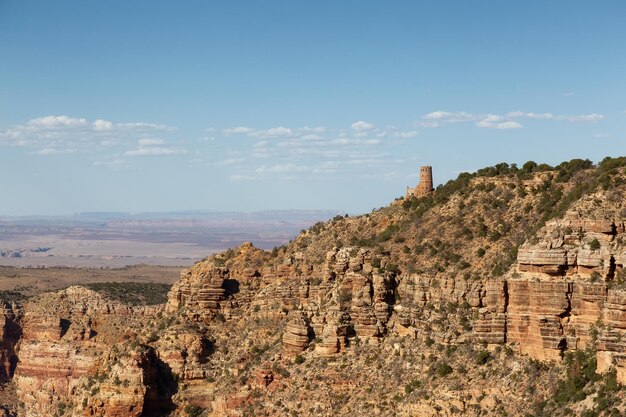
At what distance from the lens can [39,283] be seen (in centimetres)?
16262

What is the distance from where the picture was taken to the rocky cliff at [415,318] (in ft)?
197

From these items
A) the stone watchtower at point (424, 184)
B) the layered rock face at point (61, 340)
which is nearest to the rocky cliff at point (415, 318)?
the stone watchtower at point (424, 184)

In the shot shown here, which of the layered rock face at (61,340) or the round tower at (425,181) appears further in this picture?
the layered rock face at (61,340)

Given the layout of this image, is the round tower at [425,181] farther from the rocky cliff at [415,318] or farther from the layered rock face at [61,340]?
the layered rock face at [61,340]

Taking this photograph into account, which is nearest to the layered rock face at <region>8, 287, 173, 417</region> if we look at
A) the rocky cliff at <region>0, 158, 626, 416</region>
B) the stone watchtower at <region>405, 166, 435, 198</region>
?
the rocky cliff at <region>0, 158, 626, 416</region>

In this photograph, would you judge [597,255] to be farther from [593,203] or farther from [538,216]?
[538,216]

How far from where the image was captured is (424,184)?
88.9 meters

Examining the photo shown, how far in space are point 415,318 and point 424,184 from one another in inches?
843

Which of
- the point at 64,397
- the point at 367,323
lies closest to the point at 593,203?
the point at 367,323

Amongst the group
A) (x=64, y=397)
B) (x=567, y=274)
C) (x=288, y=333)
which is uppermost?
(x=567, y=274)

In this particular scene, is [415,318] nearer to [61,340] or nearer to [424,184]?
[424,184]

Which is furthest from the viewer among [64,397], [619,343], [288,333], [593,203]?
[64,397]

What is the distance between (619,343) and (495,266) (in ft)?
48.9

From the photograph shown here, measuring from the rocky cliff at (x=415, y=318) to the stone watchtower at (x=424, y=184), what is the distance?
8.96 feet
